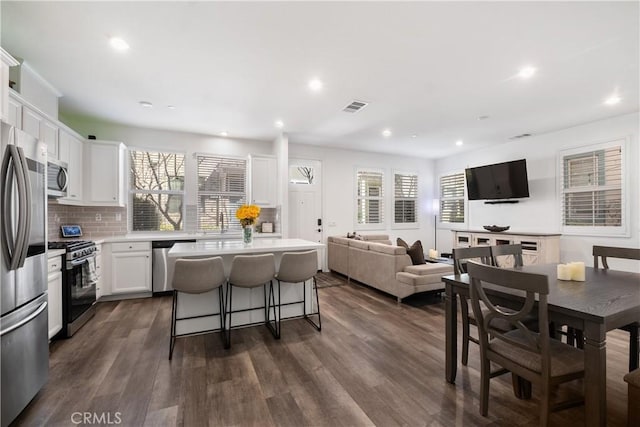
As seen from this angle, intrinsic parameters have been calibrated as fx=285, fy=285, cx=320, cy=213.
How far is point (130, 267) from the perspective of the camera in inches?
175

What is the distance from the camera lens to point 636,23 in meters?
2.37

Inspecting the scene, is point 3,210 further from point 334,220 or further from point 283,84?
point 334,220

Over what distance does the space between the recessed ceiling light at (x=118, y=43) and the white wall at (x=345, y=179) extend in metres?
3.87

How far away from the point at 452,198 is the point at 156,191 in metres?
6.99

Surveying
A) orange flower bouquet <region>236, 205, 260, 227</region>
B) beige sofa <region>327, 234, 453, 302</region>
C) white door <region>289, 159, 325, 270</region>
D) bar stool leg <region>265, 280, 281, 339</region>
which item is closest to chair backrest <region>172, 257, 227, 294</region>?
bar stool leg <region>265, 280, 281, 339</region>

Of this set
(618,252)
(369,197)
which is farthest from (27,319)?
(369,197)

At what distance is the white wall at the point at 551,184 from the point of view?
442 cm

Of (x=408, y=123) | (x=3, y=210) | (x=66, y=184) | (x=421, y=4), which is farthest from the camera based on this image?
(x=408, y=123)

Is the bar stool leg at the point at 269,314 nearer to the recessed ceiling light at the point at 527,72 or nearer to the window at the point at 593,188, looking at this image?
the recessed ceiling light at the point at 527,72

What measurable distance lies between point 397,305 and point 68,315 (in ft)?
13.1

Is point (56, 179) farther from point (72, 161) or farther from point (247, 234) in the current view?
point (247, 234)

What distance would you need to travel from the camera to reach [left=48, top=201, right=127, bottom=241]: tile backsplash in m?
4.39

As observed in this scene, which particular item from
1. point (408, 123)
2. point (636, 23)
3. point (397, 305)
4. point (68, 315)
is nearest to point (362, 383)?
point (397, 305)

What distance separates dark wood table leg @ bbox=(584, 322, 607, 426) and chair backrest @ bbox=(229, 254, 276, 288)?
8.03ft
